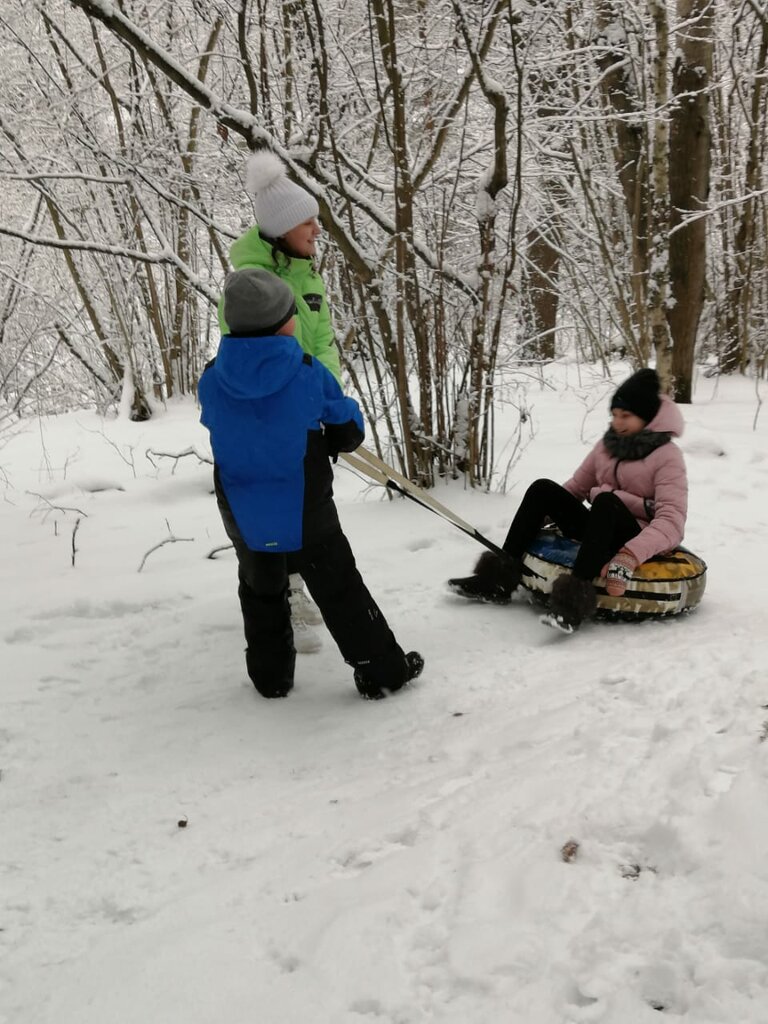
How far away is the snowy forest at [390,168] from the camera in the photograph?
4.58m

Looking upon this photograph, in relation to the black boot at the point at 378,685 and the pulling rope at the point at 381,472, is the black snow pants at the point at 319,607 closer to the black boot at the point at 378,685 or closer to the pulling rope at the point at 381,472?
the black boot at the point at 378,685

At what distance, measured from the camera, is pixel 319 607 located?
110 inches

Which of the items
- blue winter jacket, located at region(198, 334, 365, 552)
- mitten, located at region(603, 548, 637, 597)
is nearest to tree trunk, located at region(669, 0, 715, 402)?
mitten, located at region(603, 548, 637, 597)

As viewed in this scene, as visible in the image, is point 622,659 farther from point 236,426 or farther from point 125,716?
point 125,716

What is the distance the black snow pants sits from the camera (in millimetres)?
2709

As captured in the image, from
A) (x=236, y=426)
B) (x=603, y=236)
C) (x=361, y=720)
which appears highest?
(x=603, y=236)

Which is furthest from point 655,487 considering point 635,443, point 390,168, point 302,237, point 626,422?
point 390,168

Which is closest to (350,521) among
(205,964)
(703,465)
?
(703,465)

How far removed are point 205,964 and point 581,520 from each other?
2.74 m

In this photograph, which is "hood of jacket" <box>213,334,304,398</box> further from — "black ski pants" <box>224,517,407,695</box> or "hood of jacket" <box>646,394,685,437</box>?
"hood of jacket" <box>646,394,685,437</box>

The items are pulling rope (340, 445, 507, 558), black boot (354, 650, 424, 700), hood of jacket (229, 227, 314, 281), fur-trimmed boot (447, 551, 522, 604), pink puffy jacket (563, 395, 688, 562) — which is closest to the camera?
black boot (354, 650, 424, 700)

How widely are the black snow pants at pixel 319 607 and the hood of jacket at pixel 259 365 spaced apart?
17.8 inches

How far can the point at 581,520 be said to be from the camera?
148 inches

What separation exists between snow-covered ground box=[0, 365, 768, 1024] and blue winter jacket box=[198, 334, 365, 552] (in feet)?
2.42
